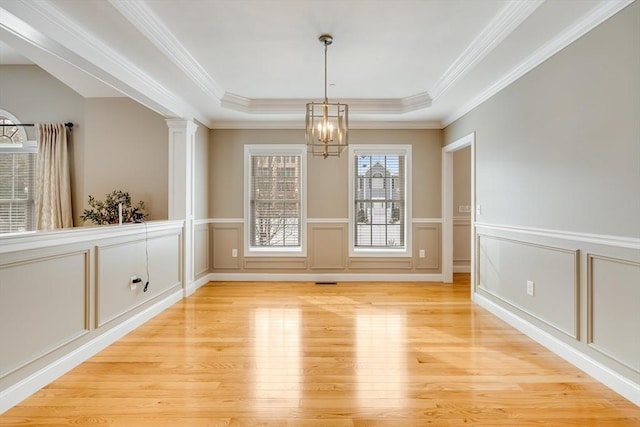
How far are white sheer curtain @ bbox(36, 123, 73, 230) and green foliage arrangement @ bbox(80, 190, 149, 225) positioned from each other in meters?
0.52

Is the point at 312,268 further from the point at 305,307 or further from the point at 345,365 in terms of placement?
the point at 345,365

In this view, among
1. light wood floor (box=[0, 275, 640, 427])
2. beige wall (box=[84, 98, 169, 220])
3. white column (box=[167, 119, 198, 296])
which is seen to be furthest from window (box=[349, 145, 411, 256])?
beige wall (box=[84, 98, 169, 220])

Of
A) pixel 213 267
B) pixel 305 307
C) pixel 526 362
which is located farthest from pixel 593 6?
pixel 213 267

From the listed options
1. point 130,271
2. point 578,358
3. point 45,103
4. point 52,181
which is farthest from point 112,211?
point 578,358

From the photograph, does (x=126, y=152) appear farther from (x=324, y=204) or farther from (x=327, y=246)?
(x=327, y=246)

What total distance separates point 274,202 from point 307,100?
1758 mm

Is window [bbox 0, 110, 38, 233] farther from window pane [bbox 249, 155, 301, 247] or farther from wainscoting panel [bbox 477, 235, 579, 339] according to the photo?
wainscoting panel [bbox 477, 235, 579, 339]

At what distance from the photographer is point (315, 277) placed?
5602mm

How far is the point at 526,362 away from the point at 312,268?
344 centimetres

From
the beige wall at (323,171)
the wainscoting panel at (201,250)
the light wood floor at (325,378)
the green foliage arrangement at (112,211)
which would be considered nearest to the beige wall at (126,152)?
the green foliage arrangement at (112,211)

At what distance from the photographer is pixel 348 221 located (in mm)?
5586

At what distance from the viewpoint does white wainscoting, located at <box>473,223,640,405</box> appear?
2168 mm

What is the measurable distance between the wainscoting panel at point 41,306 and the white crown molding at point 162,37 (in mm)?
1793

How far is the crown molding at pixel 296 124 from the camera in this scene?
544 centimetres
